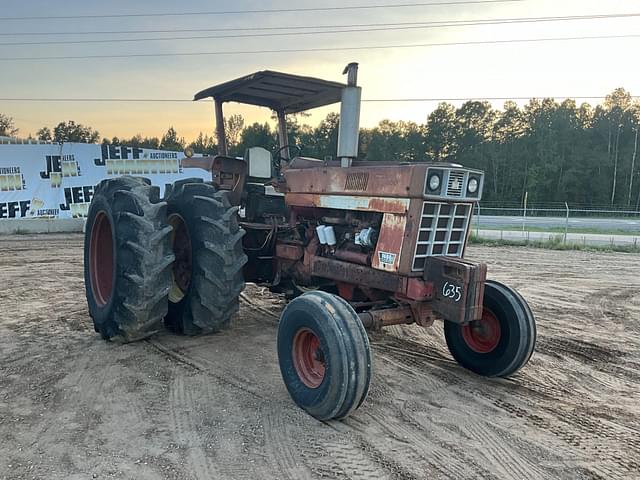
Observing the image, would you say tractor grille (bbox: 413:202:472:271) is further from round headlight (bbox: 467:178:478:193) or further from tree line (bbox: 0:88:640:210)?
tree line (bbox: 0:88:640:210)

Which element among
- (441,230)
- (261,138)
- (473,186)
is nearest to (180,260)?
(261,138)

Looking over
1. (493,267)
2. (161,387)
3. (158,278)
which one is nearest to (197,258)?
(158,278)

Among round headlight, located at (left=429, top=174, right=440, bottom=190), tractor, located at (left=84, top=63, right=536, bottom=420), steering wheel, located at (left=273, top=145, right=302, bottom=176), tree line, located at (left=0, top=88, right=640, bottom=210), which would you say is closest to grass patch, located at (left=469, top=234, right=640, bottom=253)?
steering wheel, located at (left=273, top=145, right=302, bottom=176)

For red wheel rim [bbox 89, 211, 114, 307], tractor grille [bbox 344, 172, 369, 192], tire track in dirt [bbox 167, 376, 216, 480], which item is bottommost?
tire track in dirt [bbox 167, 376, 216, 480]

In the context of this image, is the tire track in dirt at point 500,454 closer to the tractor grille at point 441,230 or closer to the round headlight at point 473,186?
the tractor grille at point 441,230

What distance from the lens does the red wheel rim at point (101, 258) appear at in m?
5.61

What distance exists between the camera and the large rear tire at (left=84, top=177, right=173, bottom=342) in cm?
466

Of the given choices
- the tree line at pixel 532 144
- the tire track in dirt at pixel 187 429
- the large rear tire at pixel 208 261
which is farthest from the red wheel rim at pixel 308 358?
the tree line at pixel 532 144

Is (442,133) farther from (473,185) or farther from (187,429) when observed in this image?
(187,429)

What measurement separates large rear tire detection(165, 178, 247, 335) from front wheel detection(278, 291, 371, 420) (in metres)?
1.15

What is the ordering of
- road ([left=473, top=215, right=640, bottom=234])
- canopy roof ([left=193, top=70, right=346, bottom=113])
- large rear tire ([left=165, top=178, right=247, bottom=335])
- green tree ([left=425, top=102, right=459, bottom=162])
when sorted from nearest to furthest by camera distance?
large rear tire ([left=165, top=178, right=247, bottom=335]) → canopy roof ([left=193, top=70, right=346, bottom=113]) → road ([left=473, top=215, right=640, bottom=234]) → green tree ([left=425, top=102, right=459, bottom=162])

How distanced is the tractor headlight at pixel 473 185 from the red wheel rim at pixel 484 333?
109 cm

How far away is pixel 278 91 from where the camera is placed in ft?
18.9

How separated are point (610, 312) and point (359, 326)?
5402 millimetres
